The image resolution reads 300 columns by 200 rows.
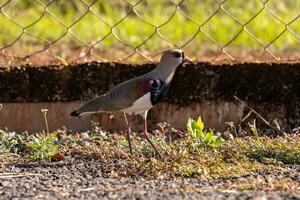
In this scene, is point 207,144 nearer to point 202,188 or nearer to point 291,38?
point 202,188

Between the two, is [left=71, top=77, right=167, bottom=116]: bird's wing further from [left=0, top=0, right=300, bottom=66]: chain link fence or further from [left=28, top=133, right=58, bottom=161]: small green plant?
[left=0, top=0, right=300, bottom=66]: chain link fence

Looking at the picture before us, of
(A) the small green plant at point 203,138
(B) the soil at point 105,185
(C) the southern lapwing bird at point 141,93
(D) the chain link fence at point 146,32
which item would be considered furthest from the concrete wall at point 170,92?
(B) the soil at point 105,185

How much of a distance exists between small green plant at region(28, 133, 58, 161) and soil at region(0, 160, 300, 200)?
9cm

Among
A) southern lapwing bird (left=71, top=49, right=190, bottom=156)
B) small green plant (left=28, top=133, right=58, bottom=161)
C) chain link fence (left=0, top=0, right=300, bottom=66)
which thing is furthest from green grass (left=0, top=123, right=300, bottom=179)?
chain link fence (left=0, top=0, right=300, bottom=66)

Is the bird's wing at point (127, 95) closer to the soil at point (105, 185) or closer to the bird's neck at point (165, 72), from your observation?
the bird's neck at point (165, 72)

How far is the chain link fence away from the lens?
547 centimetres

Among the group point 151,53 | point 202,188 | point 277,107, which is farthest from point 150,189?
point 151,53

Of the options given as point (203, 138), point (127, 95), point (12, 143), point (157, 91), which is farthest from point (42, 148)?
point (203, 138)

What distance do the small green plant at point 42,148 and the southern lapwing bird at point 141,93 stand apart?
8.7 inches

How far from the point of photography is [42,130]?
5.11m

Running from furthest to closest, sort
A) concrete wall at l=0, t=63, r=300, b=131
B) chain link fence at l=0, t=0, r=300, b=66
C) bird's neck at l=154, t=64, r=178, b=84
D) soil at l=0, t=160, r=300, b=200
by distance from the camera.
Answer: chain link fence at l=0, t=0, r=300, b=66 → concrete wall at l=0, t=63, r=300, b=131 → bird's neck at l=154, t=64, r=178, b=84 → soil at l=0, t=160, r=300, b=200

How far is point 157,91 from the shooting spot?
4348 mm

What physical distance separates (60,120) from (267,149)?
1.38 meters

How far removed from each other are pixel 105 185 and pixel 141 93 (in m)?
0.74
